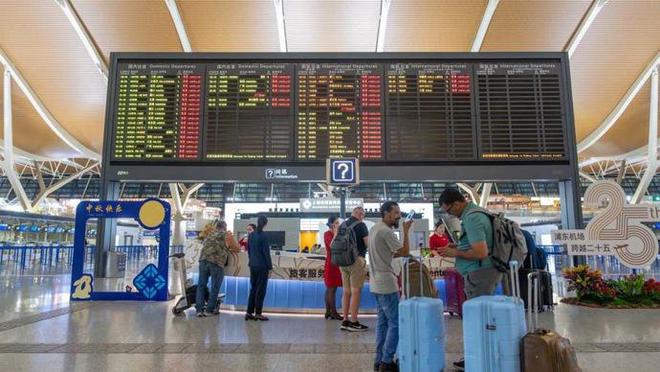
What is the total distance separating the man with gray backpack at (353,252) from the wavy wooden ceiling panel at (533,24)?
1393cm

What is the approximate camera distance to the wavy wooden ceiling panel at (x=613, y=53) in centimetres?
1552

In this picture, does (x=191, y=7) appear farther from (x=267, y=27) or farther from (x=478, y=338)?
(x=478, y=338)

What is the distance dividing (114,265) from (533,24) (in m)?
16.5

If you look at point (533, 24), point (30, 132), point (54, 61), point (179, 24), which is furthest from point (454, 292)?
point (30, 132)

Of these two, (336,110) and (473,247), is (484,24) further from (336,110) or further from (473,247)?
(473,247)

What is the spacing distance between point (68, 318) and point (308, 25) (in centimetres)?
1511

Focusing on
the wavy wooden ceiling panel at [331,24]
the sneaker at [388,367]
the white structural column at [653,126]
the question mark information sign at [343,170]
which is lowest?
the sneaker at [388,367]

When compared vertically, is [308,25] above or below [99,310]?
above

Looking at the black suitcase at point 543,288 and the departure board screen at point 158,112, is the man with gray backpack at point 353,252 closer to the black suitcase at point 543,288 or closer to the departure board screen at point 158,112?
the black suitcase at point 543,288

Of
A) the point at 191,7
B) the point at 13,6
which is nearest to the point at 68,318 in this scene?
the point at 191,7

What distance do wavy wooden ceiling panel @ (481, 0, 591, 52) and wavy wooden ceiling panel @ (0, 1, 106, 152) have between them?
16413 millimetres

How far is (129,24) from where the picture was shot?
54.6 feet

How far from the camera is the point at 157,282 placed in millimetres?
8016

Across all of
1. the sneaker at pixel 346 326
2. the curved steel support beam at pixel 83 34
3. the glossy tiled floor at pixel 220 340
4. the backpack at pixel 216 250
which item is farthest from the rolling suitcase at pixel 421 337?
the curved steel support beam at pixel 83 34
